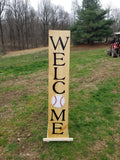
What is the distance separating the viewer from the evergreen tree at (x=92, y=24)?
1644 cm

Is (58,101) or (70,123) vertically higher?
(58,101)

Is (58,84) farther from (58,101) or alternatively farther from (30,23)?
(30,23)

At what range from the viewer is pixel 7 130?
282cm

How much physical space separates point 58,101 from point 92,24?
627 inches

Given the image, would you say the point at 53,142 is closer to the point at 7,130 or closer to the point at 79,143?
the point at 79,143

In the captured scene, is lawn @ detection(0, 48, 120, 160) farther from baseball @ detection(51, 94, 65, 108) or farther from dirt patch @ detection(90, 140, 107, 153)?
baseball @ detection(51, 94, 65, 108)

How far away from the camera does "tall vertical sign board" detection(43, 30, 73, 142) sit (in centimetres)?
215

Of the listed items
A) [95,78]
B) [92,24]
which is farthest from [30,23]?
[95,78]

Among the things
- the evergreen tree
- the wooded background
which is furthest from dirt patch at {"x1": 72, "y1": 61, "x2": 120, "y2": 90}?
the wooded background

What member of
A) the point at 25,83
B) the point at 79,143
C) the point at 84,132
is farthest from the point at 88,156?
the point at 25,83

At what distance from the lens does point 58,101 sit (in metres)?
2.36

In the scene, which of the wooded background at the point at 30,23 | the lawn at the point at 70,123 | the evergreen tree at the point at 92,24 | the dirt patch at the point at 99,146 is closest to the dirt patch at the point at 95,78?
the lawn at the point at 70,123

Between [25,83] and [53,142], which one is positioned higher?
[25,83]

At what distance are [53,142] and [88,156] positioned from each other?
65 cm
